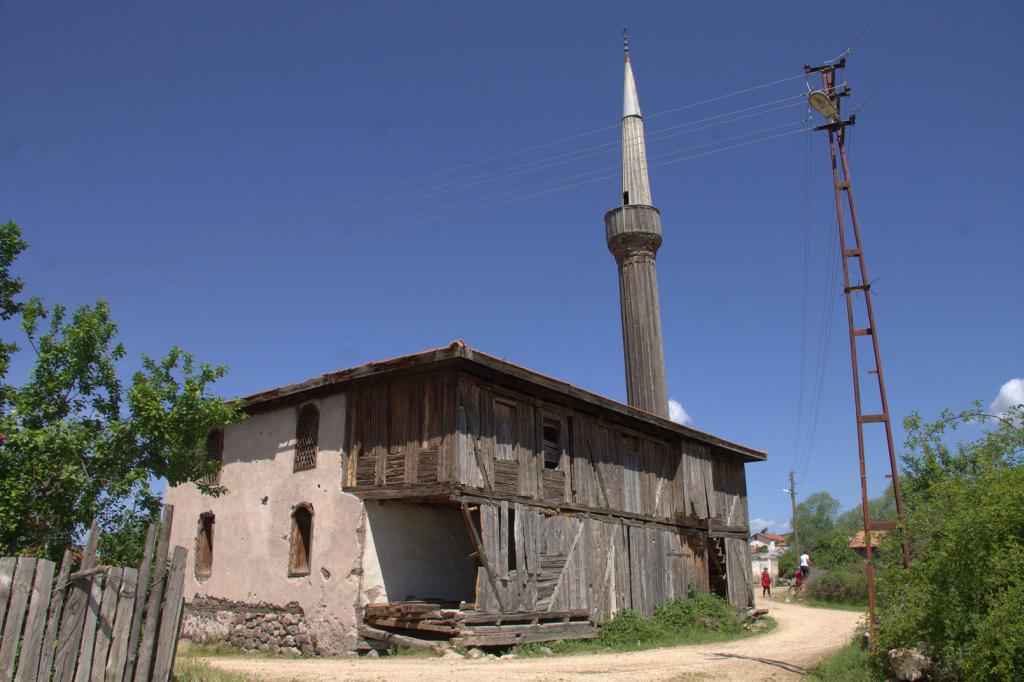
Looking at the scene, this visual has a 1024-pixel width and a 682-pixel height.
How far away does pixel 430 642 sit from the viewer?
1397 cm

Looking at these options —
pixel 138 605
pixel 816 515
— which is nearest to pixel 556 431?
pixel 138 605

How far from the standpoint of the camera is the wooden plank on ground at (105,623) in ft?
21.9

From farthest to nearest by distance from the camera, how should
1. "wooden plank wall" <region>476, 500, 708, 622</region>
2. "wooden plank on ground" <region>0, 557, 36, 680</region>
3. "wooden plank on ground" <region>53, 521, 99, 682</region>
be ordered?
1. "wooden plank wall" <region>476, 500, 708, 622</region>
2. "wooden plank on ground" <region>53, 521, 99, 682</region>
3. "wooden plank on ground" <region>0, 557, 36, 680</region>

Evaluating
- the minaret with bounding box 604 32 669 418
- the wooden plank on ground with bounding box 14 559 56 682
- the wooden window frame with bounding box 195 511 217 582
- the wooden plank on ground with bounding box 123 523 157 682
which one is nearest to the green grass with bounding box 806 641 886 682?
the wooden plank on ground with bounding box 123 523 157 682

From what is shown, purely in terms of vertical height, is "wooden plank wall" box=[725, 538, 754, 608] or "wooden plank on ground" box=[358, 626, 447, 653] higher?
"wooden plank wall" box=[725, 538, 754, 608]

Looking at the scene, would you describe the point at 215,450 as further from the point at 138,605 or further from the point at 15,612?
the point at 15,612

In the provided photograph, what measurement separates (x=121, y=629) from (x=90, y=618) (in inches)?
11.3

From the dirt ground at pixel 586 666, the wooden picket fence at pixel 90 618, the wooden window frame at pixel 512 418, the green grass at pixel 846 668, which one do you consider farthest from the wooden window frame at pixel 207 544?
the green grass at pixel 846 668

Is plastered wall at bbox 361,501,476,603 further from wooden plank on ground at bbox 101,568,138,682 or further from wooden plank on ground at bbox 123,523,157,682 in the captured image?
wooden plank on ground at bbox 101,568,138,682

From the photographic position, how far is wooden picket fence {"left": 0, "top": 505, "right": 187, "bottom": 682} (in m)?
6.27

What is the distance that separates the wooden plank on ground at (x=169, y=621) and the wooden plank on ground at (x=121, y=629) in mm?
327

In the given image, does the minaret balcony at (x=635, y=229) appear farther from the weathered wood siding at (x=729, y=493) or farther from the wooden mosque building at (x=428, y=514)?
the wooden mosque building at (x=428, y=514)

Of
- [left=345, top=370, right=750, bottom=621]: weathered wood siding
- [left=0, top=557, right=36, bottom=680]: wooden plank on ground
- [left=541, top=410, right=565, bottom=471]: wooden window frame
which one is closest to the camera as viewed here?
[left=0, top=557, right=36, bottom=680]: wooden plank on ground

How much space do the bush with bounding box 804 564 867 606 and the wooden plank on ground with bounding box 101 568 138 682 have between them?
28.5 m
